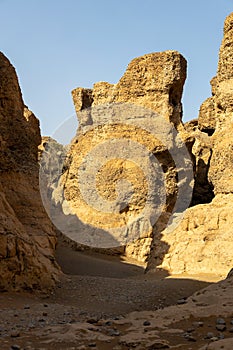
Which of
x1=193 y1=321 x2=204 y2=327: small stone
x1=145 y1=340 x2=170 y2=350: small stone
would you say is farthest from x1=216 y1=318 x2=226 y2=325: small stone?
x1=145 y1=340 x2=170 y2=350: small stone

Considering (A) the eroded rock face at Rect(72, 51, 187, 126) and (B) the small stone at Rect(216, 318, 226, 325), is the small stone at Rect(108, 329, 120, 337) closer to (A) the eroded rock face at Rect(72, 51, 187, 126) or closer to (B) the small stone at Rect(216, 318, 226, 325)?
(B) the small stone at Rect(216, 318, 226, 325)

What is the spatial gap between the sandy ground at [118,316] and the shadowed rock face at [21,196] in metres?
0.82

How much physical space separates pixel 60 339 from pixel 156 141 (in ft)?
59.7

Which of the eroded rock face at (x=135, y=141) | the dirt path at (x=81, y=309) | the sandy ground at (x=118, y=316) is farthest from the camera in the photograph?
the eroded rock face at (x=135, y=141)

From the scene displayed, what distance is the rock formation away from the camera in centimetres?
1436

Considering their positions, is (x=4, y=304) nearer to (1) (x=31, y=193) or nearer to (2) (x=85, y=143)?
(1) (x=31, y=193)

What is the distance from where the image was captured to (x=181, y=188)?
23.8 m

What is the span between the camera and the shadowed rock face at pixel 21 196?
1163cm

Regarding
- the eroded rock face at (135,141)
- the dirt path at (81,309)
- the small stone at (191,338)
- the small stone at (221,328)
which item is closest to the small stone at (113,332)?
the dirt path at (81,309)

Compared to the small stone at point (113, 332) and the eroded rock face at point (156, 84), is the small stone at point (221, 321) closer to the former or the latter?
the small stone at point (113, 332)

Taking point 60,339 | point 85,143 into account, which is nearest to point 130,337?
point 60,339

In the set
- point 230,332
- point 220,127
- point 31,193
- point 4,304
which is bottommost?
point 4,304

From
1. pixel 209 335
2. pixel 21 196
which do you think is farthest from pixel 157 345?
pixel 21 196

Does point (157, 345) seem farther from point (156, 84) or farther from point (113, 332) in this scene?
point (156, 84)
